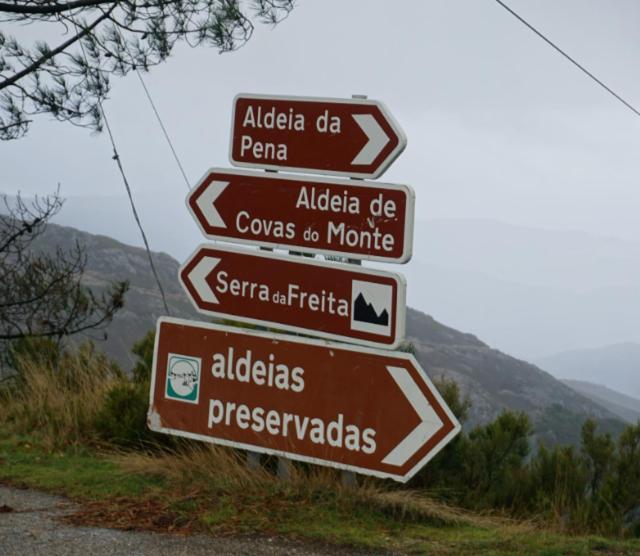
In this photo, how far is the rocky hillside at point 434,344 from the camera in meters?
111

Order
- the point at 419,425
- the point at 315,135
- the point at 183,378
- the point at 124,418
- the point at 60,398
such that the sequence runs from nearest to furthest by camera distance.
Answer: the point at 419,425
the point at 315,135
the point at 183,378
the point at 124,418
the point at 60,398

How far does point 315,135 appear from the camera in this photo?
5.61m

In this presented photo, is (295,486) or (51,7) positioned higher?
(51,7)

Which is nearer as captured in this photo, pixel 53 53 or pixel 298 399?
pixel 298 399

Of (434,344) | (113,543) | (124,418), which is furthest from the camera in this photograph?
(434,344)

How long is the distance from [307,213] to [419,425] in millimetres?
1440

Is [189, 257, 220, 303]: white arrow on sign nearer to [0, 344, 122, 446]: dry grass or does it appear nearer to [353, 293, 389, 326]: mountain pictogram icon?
[353, 293, 389, 326]: mountain pictogram icon

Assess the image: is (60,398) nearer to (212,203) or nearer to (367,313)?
(212,203)

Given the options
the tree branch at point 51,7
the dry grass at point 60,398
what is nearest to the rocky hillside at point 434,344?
the dry grass at point 60,398

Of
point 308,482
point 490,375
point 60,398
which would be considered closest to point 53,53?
point 60,398

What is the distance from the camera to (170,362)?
230 inches

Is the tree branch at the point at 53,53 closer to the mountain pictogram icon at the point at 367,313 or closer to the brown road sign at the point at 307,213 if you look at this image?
the brown road sign at the point at 307,213

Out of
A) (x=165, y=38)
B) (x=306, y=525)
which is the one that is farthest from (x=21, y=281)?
(x=306, y=525)

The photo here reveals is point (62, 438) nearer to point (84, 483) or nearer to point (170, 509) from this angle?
point (84, 483)
